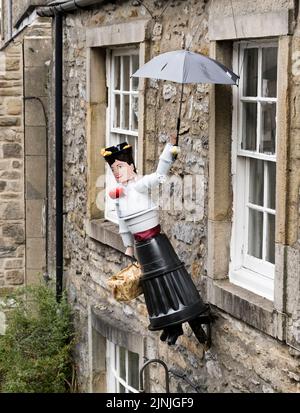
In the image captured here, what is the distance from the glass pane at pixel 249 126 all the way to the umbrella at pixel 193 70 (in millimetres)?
271

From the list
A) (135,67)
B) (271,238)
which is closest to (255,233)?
(271,238)

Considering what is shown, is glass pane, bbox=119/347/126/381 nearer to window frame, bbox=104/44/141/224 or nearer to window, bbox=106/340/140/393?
window, bbox=106/340/140/393

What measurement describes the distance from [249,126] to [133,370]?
3239 mm

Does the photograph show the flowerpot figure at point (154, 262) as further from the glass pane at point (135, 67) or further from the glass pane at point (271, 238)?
the glass pane at point (135, 67)

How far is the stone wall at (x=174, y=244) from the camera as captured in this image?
21.7ft

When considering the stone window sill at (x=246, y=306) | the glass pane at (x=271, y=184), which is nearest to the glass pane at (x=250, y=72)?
the glass pane at (x=271, y=184)

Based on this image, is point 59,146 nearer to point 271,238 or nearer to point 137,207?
point 137,207

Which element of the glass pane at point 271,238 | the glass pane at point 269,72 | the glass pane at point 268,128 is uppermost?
the glass pane at point 269,72

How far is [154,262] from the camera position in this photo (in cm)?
701

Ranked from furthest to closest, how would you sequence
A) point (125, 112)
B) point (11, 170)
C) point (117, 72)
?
point (11, 170) < point (117, 72) < point (125, 112)

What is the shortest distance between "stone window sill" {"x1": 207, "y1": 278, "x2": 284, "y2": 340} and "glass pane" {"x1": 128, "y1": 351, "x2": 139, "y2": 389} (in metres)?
2.13

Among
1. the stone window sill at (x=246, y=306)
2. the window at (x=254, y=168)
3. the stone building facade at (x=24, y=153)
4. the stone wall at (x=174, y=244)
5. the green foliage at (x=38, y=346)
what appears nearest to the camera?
the stone window sill at (x=246, y=306)

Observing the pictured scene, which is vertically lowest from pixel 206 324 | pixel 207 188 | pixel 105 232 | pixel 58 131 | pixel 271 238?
pixel 206 324
